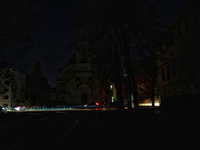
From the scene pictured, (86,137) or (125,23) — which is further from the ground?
(125,23)

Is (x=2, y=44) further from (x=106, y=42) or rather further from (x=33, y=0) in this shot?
(x=106, y=42)

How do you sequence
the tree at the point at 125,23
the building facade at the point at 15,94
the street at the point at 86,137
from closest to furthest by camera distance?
1. the street at the point at 86,137
2. the tree at the point at 125,23
3. the building facade at the point at 15,94

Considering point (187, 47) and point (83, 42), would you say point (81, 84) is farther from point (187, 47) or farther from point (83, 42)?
point (187, 47)

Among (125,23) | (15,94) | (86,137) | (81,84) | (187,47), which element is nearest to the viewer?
(86,137)

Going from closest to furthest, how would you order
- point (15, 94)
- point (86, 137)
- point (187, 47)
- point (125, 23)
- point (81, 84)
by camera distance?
point (86, 137) → point (125, 23) → point (187, 47) → point (81, 84) → point (15, 94)

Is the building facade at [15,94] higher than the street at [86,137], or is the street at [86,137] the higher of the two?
the building facade at [15,94]

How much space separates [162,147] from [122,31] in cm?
1578

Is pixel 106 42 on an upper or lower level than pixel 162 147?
upper

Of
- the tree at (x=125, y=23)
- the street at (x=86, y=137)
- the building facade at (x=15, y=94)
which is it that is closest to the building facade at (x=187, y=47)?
the tree at (x=125, y=23)

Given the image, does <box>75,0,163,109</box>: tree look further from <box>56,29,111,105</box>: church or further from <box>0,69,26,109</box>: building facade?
<box>0,69,26,109</box>: building facade

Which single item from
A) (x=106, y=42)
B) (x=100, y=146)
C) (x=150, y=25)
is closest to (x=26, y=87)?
(x=106, y=42)

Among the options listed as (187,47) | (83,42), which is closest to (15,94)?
(83,42)

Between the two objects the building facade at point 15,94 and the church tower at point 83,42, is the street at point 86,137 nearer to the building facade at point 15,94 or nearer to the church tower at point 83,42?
the church tower at point 83,42

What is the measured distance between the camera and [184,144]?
20.7 feet
